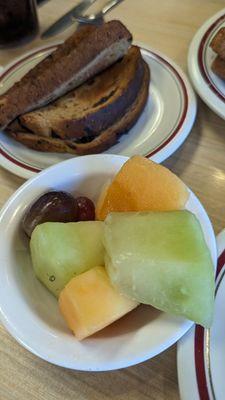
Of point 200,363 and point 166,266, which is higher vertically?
point 166,266

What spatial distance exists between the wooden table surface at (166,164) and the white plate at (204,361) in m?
0.07

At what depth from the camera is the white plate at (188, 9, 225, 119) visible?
0.84 meters

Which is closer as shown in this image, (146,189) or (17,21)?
(146,189)

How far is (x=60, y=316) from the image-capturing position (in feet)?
1.80

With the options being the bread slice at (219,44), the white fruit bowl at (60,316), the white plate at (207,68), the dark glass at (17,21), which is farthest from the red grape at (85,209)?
the dark glass at (17,21)

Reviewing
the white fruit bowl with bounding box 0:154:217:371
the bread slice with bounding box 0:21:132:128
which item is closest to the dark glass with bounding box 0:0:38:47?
the bread slice with bounding box 0:21:132:128

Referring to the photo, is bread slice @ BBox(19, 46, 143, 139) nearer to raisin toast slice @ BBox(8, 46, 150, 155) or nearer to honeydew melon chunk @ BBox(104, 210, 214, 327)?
raisin toast slice @ BBox(8, 46, 150, 155)

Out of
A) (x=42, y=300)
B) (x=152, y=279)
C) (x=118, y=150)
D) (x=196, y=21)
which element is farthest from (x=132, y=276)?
(x=196, y=21)

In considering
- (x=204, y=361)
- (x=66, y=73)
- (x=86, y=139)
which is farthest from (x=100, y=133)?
(x=204, y=361)

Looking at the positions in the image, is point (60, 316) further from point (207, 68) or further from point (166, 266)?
point (207, 68)

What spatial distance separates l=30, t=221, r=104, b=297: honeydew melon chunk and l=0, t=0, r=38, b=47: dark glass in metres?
0.71

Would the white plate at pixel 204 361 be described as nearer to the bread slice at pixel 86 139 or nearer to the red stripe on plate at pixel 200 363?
the red stripe on plate at pixel 200 363

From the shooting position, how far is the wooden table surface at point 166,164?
1.88ft

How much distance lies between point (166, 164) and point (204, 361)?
40 centimetres
